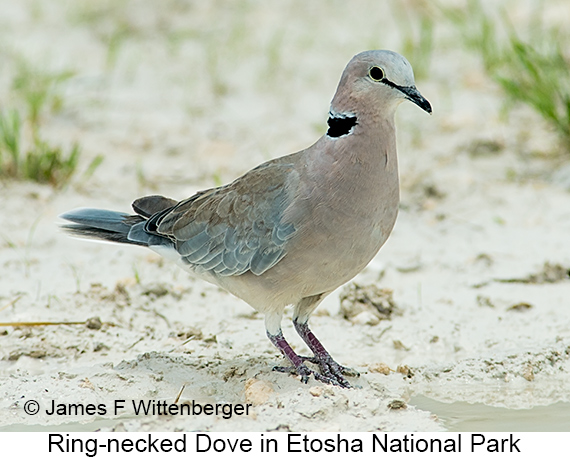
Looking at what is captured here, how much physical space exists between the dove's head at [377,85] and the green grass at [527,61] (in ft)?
9.61

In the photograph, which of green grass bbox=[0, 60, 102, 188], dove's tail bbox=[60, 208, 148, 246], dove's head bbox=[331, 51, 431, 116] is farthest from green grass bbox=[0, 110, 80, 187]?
dove's head bbox=[331, 51, 431, 116]

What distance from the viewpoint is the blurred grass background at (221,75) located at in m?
6.60

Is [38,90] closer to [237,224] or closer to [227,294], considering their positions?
[227,294]

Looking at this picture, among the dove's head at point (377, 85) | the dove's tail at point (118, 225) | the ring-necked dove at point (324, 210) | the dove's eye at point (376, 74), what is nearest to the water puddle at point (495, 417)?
the ring-necked dove at point (324, 210)

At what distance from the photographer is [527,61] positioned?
646cm

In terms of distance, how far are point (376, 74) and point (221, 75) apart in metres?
4.60

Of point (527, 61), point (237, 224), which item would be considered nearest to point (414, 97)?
point (237, 224)

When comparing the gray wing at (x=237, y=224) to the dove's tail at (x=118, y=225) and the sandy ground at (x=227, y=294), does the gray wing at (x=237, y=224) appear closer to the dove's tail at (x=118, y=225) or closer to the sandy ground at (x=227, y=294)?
the dove's tail at (x=118, y=225)

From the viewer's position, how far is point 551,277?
5062mm

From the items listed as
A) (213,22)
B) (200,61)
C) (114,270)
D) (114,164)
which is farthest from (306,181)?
(213,22)

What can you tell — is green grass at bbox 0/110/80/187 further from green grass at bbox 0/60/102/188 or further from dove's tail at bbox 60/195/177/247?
dove's tail at bbox 60/195/177/247

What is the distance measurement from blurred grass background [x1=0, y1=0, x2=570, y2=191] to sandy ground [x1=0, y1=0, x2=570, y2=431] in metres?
0.03
